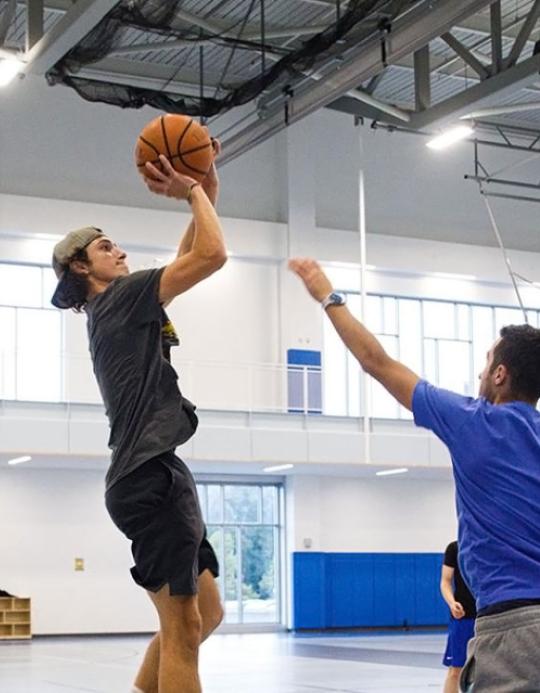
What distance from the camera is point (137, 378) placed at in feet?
16.8

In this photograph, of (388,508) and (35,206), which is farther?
(388,508)

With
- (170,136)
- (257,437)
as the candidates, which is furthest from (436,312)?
(170,136)

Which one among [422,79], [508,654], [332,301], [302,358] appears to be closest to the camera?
[508,654]

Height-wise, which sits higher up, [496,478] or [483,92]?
[483,92]

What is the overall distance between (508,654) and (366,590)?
26997mm

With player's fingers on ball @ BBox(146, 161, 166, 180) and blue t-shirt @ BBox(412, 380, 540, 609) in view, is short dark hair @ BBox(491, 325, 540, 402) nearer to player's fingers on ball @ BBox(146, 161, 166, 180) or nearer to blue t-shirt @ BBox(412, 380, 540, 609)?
blue t-shirt @ BBox(412, 380, 540, 609)

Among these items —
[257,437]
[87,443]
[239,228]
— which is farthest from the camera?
[239,228]

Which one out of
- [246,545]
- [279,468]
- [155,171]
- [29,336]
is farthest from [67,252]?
[246,545]

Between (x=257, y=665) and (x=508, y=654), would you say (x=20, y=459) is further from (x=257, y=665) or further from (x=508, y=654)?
(x=508, y=654)

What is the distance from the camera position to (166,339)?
5348 mm

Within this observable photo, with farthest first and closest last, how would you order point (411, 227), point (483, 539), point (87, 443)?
point (411, 227)
point (87, 443)
point (483, 539)

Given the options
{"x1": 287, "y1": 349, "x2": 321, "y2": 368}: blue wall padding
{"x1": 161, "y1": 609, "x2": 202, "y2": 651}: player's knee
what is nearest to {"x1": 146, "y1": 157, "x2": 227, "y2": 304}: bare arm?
{"x1": 161, "y1": 609, "x2": 202, "y2": 651}: player's knee

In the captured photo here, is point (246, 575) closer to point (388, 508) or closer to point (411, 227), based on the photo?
point (388, 508)

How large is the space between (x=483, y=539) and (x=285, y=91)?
17447mm
